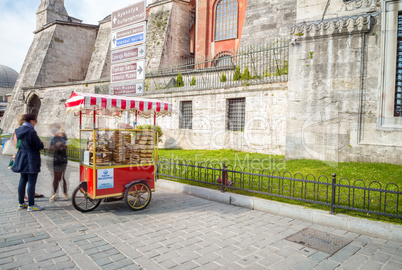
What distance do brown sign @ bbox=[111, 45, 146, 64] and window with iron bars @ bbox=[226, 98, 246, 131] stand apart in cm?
600

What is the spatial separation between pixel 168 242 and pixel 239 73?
33.4 ft

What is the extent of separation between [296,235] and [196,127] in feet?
32.1

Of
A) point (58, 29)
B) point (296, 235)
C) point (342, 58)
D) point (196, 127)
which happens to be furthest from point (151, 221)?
point (58, 29)

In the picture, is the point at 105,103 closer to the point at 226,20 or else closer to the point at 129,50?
the point at 129,50

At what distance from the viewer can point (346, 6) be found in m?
9.04

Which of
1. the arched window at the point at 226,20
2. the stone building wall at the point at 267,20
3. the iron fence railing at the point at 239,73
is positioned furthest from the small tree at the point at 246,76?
the arched window at the point at 226,20

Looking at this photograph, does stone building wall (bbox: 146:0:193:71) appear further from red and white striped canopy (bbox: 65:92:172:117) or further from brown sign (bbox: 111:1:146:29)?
red and white striped canopy (bbox: 65:92:172:117)

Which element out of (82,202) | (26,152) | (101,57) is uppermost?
(101,57)

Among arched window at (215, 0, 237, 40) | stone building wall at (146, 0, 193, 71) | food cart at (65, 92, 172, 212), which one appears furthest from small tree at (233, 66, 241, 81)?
stone building wall at (146, 0, 193, 71)

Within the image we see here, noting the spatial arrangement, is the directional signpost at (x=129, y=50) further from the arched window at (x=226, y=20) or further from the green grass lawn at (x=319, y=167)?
the arched window at (x=226, y=20)

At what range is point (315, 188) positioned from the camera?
6.30m

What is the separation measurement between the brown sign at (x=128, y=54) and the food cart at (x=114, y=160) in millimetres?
2287

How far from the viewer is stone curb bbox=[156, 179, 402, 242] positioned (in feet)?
15.6

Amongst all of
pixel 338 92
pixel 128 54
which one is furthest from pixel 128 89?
pixel 338 92
